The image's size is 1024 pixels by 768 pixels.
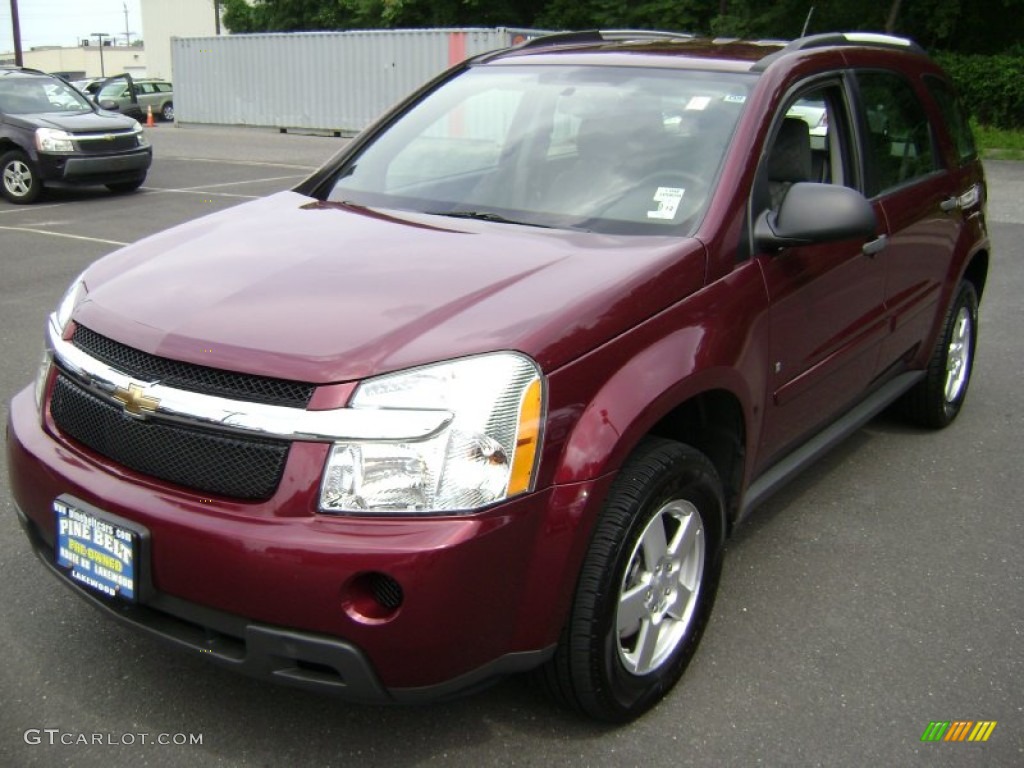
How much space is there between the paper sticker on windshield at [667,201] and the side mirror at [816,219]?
25cm

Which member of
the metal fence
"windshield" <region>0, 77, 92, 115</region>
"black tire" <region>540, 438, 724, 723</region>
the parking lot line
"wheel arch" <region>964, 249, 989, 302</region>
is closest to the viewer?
"black tire" <region>540, 438, 724, 723</region>

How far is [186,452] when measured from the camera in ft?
8.02

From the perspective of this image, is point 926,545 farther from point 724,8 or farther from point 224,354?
point 724,8

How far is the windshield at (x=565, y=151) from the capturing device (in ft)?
10.8

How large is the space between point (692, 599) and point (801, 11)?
29.0 m

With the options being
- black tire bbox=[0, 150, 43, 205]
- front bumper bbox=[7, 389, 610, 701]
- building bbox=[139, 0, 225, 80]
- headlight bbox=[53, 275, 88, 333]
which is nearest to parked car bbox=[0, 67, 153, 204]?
black tire bbox=[0, 150, 43, 205]

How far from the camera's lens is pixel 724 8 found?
2961 centimetres

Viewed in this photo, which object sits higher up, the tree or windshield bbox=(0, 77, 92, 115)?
the tree

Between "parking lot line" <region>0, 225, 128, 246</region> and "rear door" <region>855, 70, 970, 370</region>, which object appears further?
"parking lot line" <region>0, 225, 128, 246</region>

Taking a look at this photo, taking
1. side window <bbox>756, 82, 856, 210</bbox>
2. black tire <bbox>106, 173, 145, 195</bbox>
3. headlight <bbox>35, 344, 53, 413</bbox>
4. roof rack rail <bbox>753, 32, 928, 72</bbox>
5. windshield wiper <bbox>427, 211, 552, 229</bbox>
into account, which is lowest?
black tire <bbox>106, 173, 145, 195</bbox>

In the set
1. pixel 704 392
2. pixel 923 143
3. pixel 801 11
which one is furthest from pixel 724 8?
pixel 704 392

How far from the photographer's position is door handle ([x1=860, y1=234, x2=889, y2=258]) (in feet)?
12.5

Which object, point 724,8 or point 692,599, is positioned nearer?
point 692,599

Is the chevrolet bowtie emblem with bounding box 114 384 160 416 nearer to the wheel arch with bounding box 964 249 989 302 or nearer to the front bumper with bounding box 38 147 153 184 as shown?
the wheel arch with bounding box 964 249 989 302
